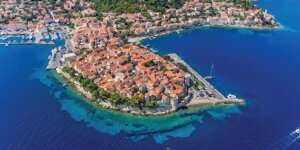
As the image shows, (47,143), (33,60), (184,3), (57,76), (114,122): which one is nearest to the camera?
(47,143)

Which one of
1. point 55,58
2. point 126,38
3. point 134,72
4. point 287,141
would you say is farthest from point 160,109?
point 126,38

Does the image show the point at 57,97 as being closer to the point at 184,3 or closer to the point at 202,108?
the point at 202,108

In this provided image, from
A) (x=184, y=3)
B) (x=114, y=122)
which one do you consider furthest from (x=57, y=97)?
(x=184, y=3)

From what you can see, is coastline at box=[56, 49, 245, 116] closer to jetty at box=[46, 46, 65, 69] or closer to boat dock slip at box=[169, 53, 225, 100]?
boat dock slip at box=[169, 53, 225, 100]

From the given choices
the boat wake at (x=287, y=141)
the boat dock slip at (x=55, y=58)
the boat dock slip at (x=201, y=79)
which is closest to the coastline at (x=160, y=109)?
the boat dock slip at (x=201, y=79)

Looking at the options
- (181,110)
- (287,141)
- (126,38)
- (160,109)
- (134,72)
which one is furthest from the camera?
(126,38)

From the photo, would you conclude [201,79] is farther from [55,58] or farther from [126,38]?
[55,58]
